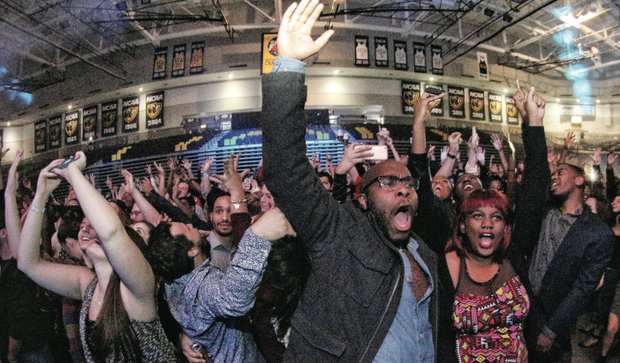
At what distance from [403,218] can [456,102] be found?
1857 centimetres

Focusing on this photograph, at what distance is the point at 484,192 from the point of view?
2.41 meters

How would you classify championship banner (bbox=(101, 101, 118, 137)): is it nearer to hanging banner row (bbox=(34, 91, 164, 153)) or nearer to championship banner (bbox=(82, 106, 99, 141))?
hanging banner row (bbox=(34, 91, 164, 153))

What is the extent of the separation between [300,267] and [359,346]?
440mm

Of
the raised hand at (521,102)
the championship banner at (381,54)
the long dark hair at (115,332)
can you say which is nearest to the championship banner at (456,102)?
the championship banner at (381,54)

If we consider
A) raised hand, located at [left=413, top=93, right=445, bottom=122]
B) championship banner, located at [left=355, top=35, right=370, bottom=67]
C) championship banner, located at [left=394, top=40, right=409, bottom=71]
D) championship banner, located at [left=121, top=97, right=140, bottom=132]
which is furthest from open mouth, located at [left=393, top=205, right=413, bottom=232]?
championship banner, located at [left=121, top=97, right=140, bottom=132]

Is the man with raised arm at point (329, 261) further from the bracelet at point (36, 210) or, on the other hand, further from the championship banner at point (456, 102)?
the championship banner at point (456, 102)

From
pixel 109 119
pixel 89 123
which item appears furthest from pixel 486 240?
pixel 89 123

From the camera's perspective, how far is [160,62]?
661 inches

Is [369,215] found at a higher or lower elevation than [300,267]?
higher

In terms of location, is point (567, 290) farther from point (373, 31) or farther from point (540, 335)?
point (373, 31)

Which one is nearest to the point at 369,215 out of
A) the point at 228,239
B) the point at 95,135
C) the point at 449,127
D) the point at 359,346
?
the point at 359,346

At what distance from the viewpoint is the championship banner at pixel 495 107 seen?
19844mm

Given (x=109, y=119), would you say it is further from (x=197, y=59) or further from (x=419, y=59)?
(x=419, y=59)

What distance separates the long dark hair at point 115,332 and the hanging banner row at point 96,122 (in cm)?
1722
